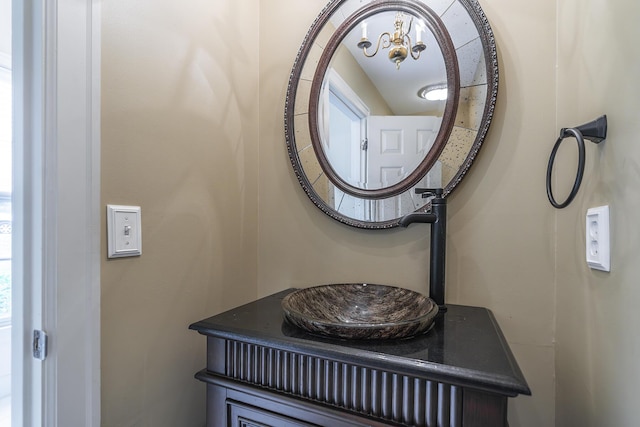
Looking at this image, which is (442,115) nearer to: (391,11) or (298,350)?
(391,11)

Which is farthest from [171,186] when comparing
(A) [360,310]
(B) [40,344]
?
(A) [360,310]

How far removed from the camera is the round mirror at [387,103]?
101 cm

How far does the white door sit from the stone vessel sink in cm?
25

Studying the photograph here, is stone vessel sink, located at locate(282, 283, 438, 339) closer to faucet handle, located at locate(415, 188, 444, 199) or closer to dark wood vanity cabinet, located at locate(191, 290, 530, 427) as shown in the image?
dark wood vanity cabinet, located at locate(191, 290, 530, 427)

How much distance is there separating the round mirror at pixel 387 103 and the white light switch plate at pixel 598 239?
36 centimetres

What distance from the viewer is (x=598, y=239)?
2.20ft

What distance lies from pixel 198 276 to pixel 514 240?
95 centimetres

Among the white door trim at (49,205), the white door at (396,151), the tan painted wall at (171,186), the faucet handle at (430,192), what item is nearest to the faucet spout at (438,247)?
the faucet handle at (430,192)

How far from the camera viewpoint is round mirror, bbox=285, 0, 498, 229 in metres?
1.01

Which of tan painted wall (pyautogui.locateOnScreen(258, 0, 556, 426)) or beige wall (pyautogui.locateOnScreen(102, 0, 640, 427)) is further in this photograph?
tan painted wall (pyautogui.locateOnScreen(258, 0, 556, 426))

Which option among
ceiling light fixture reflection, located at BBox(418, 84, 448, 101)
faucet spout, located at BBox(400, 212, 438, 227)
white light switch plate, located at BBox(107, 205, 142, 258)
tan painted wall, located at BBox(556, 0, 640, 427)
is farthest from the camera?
ceiling light fixture reflection, located at BBox(418, 84, 448, 101)

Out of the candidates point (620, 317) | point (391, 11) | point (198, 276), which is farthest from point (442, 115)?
point (198, 276)

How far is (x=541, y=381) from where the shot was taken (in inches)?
37.3

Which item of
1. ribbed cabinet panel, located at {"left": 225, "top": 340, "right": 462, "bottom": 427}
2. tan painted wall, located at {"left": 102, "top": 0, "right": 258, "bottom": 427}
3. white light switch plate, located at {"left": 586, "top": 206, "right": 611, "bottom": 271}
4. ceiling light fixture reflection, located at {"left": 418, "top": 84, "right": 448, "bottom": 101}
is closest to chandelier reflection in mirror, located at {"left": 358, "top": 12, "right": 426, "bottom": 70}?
ceiling light fixture reflection, located at {"left": 418, "top": 84, "right": 448, "bottom": 101}
